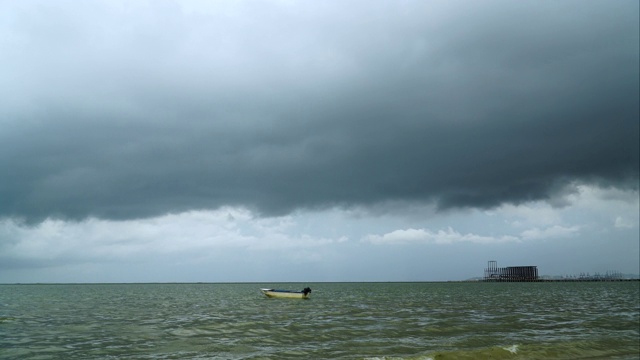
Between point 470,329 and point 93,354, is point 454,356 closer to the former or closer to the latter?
point 470,329

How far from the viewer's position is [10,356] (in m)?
25.9

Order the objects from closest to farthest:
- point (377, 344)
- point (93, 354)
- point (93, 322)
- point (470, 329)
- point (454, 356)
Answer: point (454, 356) < point (93, 354) < point (377, 344) < point (470, 329) < point (93, 322)

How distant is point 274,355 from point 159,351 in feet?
22.5

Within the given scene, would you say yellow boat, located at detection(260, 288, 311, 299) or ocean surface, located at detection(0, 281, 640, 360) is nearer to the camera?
ocean surface, located at detection(0, 281, 640, 360)

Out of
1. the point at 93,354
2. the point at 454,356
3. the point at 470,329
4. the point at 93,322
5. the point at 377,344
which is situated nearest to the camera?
the point at 454,356

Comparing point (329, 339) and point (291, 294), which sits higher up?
point (329, 339)

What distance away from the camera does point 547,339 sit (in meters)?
29.5

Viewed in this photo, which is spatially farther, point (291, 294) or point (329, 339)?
point (291, 294)

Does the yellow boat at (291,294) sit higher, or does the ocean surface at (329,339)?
the ocean surface at (329,339)

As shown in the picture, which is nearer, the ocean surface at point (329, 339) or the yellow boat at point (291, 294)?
the ocean surface at point (329, 339)

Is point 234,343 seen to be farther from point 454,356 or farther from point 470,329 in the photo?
point 470,329

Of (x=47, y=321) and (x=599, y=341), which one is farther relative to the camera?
(x=47, y=321)

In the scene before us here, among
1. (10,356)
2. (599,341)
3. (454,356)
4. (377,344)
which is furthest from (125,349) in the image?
(599,341)

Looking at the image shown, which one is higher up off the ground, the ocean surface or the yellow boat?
the ocean surface
